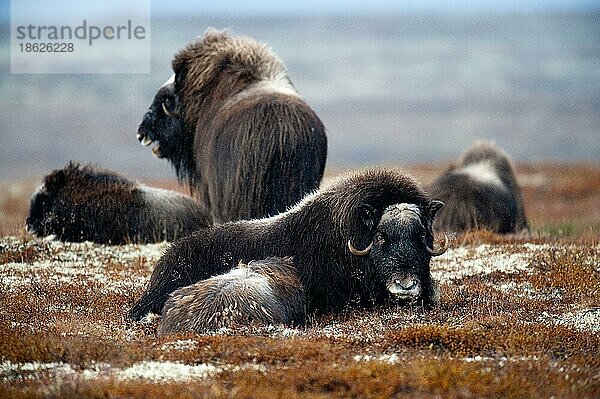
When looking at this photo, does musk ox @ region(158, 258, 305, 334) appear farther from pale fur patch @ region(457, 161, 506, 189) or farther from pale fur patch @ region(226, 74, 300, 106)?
pale fur patch @ region(457, 161, 506, 189)

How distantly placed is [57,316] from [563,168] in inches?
1041

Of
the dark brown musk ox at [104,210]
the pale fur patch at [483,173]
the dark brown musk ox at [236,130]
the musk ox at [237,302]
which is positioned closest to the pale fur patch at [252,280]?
the musk ox at [237,302]

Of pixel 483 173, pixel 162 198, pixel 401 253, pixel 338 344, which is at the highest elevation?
pixel 483 173

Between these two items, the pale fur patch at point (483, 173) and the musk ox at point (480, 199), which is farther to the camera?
the pale fur patch at point (483, 173)

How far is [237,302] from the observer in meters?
6.73

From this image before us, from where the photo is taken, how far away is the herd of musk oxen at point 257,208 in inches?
288

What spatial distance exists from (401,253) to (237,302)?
1.34 meters

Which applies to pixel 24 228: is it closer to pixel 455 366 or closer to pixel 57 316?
pixel 57 316

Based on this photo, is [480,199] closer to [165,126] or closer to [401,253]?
[165,126]

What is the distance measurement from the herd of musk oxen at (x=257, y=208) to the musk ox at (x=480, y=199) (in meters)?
0.02

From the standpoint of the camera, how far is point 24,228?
12617 millimetres

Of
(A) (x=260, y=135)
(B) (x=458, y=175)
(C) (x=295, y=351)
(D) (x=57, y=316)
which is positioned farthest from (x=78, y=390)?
(B) (x=458, y=175)

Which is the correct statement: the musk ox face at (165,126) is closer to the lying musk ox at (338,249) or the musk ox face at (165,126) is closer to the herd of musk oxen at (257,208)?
the herd of musk oxen at (257,208)

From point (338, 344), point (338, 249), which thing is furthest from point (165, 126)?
point (338, 344)
